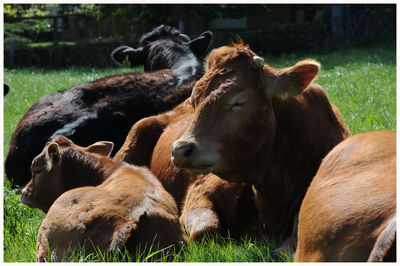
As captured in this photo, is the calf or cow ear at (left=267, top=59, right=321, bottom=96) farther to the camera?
the calf

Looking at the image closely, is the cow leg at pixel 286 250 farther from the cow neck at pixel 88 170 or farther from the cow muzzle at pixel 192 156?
A: the cow neck at pixel 88 170

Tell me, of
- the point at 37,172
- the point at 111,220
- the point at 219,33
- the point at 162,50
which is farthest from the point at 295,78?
the point at 219,33

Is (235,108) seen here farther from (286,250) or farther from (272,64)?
(272,64)

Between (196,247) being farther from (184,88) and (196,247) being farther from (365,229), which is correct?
(184,88)

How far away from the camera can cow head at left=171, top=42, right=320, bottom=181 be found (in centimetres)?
462

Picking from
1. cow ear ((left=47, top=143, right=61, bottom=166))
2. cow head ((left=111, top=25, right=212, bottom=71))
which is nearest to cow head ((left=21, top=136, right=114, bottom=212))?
cow ear ((left=47, top=143, right=61, bottom=166))

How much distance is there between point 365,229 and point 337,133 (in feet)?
7.08

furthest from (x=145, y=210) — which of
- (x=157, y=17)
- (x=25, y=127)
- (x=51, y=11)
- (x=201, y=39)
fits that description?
(x=51, y=11)

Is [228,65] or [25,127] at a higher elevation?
[228,65]

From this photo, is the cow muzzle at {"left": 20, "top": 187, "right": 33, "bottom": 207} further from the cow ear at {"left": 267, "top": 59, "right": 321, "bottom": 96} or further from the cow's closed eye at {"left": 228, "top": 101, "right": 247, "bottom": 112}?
the cow ear at {"left": 267, "top": 59, "right": 321, "bottom": 96}

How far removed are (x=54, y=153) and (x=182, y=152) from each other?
6.69 ft

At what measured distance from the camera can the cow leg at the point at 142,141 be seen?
7.30 metres

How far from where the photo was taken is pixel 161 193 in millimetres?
5254

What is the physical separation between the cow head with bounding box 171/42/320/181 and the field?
628mm
